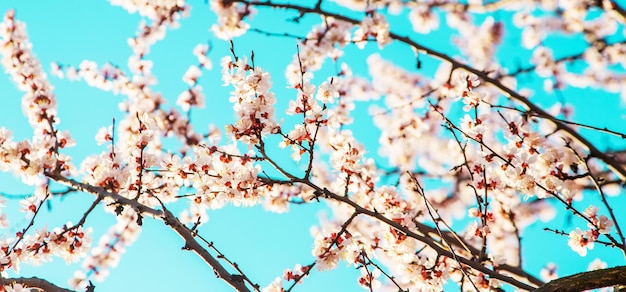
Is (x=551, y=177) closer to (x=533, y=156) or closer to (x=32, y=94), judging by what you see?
(x=533, y=156)

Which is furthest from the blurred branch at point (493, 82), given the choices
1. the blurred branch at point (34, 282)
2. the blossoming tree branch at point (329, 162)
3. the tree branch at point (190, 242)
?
the blurred branch at point (34, 282)

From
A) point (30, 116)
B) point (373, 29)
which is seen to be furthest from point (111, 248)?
point (373, 29)

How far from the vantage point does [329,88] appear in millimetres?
3693

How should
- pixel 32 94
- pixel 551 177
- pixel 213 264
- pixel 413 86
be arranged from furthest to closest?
pixel 413 86, pixel 32 94, pixel 551 177, pixel 213 264

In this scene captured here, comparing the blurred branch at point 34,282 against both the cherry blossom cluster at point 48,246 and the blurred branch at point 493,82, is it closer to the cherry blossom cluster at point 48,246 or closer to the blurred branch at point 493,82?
the cherry blossom cluster at point 48,246

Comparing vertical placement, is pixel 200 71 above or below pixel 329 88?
above

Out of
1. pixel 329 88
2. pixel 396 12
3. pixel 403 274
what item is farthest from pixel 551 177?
pixel 396 12

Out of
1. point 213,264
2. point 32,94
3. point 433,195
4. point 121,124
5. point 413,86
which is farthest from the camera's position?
point 413,86

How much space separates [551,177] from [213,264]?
7.94 ft

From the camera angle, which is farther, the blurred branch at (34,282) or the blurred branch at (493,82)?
the blurred branch at (493,82)

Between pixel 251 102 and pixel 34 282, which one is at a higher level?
pixel 251 102

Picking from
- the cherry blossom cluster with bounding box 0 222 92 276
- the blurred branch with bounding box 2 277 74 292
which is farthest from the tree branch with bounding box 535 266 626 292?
the cherry blossom cluster with bounding box 0 222 92 276

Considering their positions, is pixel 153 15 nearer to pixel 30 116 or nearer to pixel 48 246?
pixel 30 116

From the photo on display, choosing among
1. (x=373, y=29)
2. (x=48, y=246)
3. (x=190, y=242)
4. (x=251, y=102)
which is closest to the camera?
(x=190, y=242)
